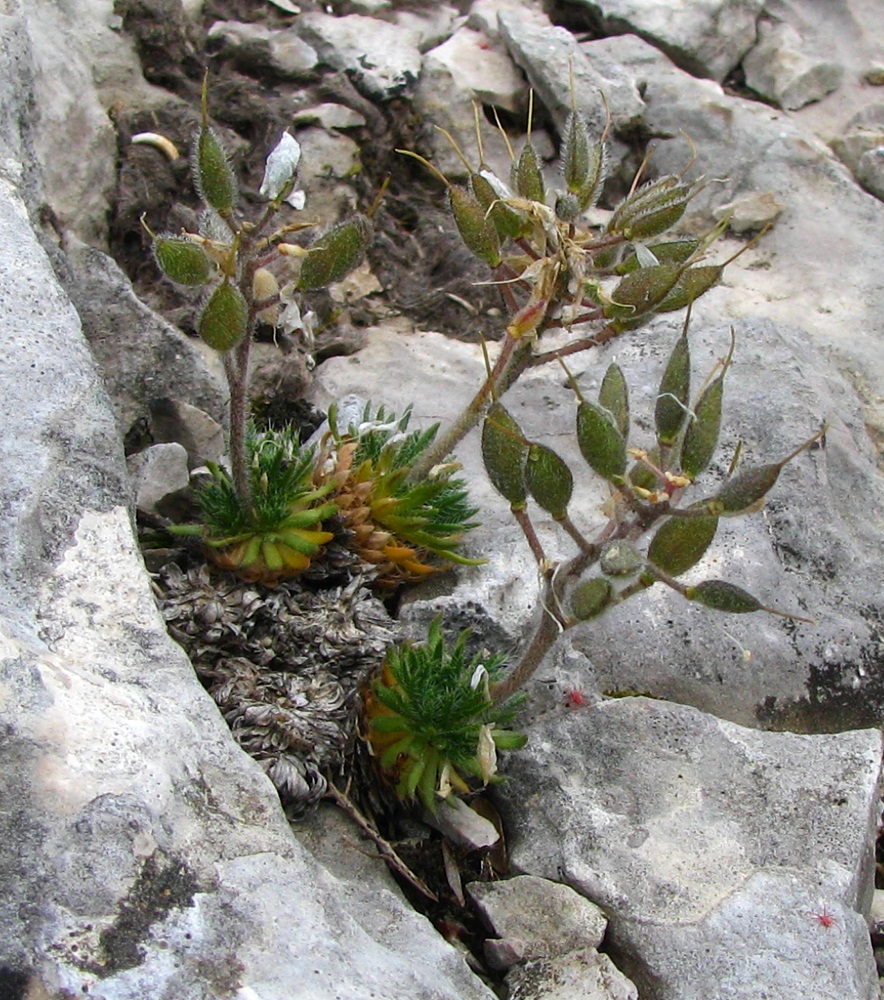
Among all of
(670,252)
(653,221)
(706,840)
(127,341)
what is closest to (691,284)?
(670,252)

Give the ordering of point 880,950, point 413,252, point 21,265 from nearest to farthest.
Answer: point 21,265 < point 880,950 < point 413,252

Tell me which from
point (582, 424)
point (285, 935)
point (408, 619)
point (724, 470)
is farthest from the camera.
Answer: point (724, 470)

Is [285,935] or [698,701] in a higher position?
[285,935]

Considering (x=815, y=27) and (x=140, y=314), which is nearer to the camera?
(x=140, y=314)

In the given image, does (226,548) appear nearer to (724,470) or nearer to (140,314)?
(140,314)

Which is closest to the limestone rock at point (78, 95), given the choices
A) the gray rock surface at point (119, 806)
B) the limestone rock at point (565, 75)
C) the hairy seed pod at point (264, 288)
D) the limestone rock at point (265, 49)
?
the limestone rock at point (265, 49)

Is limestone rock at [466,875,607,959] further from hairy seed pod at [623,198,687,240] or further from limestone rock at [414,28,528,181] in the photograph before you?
limestone rock at [414,28,528,181]

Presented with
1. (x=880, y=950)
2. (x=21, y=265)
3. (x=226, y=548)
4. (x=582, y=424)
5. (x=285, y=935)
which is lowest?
(x=880, y=950)

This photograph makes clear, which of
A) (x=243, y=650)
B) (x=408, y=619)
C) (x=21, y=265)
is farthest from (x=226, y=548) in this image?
(x=21, y=265)
